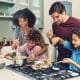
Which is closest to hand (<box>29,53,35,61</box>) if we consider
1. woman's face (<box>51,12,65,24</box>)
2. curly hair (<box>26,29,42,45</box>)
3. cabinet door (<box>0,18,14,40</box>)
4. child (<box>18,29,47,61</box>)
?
child (<box>18,29,47,61</box>)

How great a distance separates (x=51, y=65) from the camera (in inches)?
61.0

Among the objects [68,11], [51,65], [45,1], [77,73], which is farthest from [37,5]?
[77,73]

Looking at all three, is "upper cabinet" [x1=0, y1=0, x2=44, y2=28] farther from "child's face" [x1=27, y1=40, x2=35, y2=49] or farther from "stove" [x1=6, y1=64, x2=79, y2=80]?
"stove" [x1=6, y1=64, x2=79, y2=80]

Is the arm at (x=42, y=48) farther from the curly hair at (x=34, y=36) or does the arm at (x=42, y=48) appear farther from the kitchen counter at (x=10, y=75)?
the kitchen counter at (x=10, y=75)

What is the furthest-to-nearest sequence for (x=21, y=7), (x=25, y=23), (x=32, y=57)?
(x=21, y=7), (x=25, y=23), (x=32, y=57)

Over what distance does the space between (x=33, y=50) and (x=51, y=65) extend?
37cm

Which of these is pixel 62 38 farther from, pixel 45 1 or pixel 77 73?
pixel 45 1

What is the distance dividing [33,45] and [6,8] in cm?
129

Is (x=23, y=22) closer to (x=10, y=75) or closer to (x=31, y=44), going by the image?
(x=31, y=44)

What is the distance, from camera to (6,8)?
2.98 metres

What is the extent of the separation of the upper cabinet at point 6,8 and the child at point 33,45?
41.0 inches

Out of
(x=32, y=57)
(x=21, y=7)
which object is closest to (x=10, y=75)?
(x=32, y=57)

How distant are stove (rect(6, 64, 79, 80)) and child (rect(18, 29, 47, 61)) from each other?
12.6 inches

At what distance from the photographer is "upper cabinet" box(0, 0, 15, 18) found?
2878mm
